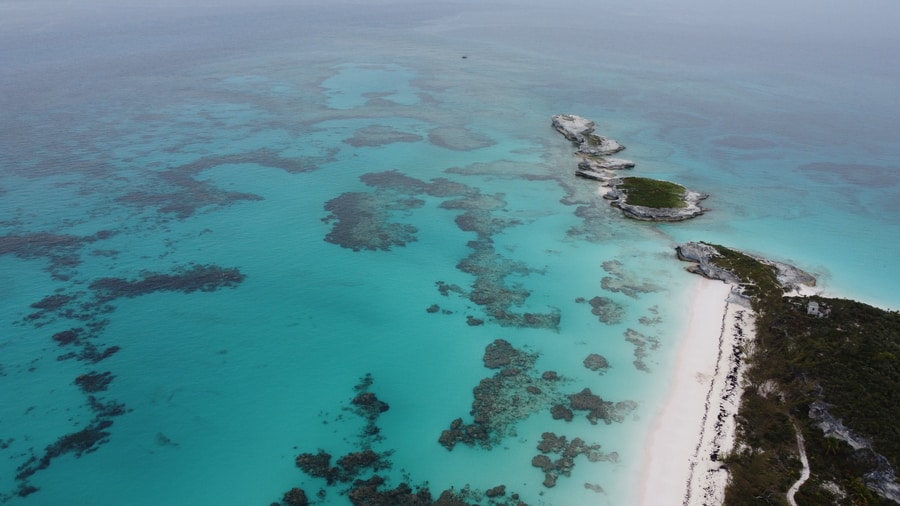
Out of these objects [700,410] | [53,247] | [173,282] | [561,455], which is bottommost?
[561,455]

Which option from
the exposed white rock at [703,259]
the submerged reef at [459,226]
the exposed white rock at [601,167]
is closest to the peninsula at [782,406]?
the exposed white rock at [703,259]

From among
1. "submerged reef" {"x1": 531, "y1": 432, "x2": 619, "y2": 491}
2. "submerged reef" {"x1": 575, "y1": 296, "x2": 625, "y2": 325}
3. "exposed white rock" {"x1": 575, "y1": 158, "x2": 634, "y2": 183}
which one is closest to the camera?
"submerged reef" {"x1": 531, "y1": 432, "x2": 619, "y2": 491}

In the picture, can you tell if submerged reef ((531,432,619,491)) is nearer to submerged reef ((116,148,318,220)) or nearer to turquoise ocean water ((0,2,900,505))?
turquoise ocean water ((0,2,900,505))

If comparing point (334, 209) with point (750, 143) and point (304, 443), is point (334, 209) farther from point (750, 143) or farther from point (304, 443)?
point (750, 143)

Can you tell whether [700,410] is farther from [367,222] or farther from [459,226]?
[367,222]

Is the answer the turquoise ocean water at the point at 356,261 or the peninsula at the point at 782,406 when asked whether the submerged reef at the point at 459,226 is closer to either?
the turquoise ocean water at the point at 356,261

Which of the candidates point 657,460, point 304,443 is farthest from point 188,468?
point 657,460

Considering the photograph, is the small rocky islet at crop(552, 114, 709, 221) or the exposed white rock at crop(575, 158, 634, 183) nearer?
the small rocky islet at crop(552, 114, 709, 221)

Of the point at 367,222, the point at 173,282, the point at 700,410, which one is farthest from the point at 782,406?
the point at 173,282

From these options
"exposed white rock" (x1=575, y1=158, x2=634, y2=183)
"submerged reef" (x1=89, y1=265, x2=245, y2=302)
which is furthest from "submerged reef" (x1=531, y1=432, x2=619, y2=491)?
"exposed white rock" (x1=575, y1=158, x2=634, y2=183)
